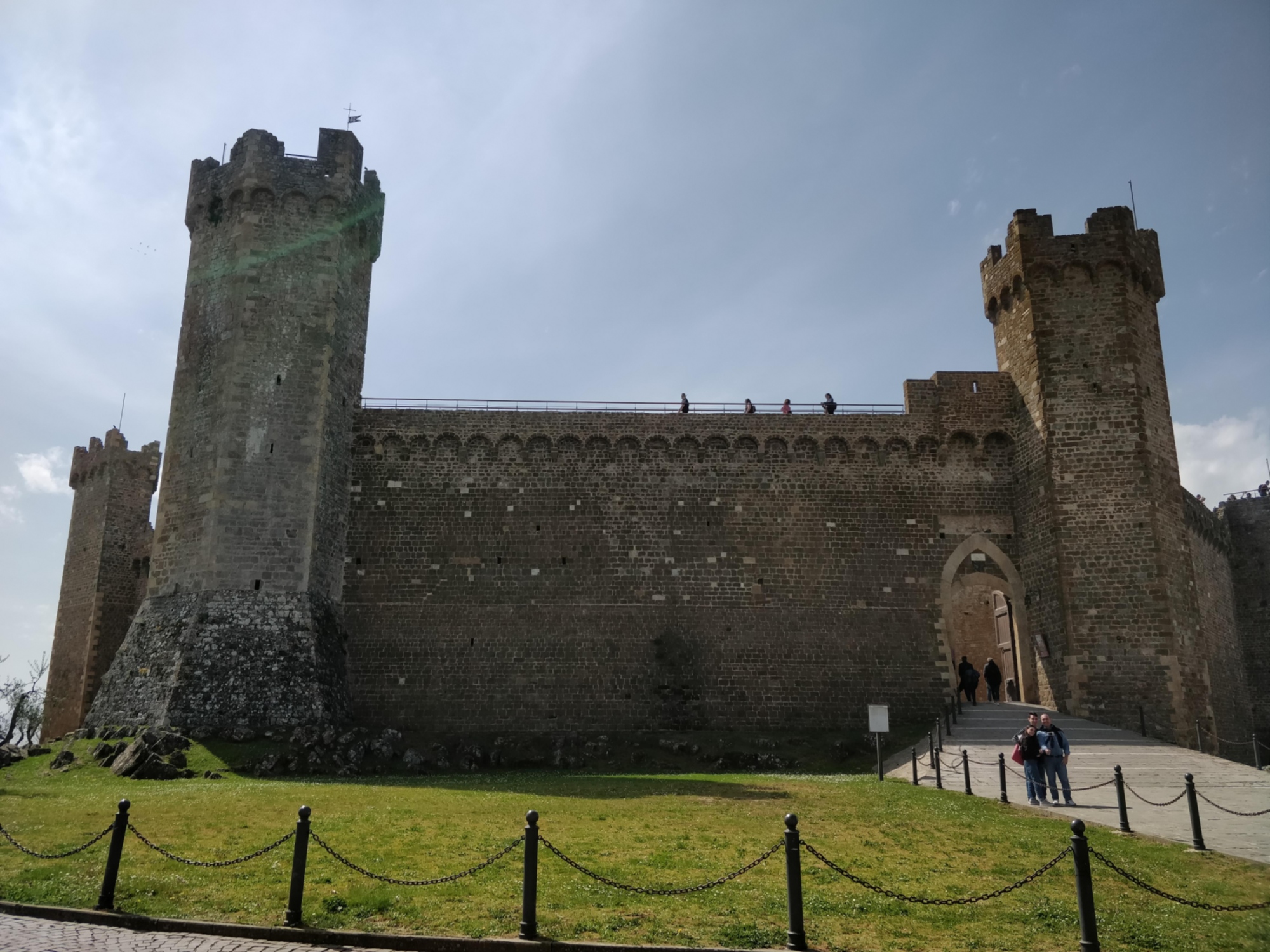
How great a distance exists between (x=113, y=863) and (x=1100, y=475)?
835 inches

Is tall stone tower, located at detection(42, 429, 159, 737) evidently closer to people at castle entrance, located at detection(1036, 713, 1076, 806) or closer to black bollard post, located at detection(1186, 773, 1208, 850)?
people at castle entrance, located at detection(1036, 713, 1076, 806)

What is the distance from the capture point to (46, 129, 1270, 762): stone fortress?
68.2 ft

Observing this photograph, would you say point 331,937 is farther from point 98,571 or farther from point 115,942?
point 98,571

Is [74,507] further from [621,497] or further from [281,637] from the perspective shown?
A: [621,497]

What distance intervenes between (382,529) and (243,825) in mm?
12849

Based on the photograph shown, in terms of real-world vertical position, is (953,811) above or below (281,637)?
below

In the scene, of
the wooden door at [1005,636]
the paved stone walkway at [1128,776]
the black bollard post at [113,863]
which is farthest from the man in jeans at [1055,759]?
the wooden door at [1005,636]

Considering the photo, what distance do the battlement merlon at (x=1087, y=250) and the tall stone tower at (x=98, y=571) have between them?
28.5 meters

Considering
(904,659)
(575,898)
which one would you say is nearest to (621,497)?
(904,659)

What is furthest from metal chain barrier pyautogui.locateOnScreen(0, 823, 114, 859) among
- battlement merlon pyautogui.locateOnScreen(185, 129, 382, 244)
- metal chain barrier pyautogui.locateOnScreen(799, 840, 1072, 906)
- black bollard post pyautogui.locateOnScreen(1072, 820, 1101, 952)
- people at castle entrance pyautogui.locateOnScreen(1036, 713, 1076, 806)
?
battlement merlon pyautogui.locateOnScreen(185, 129, 382, 244)

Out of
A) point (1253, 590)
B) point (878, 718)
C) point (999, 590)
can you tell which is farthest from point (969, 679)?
point (1253, 590)

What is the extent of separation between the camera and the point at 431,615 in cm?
2266

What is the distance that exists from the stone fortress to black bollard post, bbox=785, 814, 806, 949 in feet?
48.8

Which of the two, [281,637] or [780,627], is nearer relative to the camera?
[281,637]
